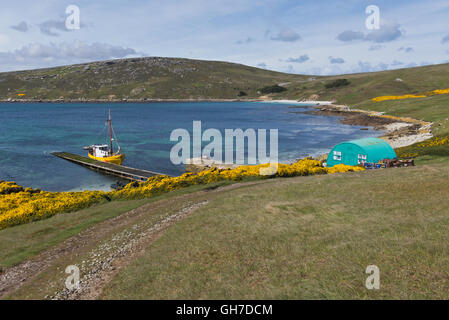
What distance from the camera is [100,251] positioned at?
63.9 ft

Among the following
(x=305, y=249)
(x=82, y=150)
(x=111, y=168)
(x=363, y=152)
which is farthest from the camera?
(x=82, y=150)

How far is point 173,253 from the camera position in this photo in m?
16.9

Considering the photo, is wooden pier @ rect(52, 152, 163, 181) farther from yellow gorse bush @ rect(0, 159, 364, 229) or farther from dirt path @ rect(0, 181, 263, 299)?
dirt path @ rect(0, 181, 263, 299)

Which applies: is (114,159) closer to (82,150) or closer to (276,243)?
(82,150)

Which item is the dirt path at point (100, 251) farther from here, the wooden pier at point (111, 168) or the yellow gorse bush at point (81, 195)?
the wooden pier at point (111, 168)

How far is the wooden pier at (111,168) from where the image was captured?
58688 millimetres

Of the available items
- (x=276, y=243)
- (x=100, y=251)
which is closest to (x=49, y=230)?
(x=100, y=251)

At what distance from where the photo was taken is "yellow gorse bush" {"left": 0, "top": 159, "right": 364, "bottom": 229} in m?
30.7

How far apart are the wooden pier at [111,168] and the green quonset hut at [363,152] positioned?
111ft

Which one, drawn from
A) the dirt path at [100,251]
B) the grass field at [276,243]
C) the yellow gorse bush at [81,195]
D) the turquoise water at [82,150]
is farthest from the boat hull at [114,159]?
the dirt path at [100,251]

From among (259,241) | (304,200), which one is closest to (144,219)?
(259,241)

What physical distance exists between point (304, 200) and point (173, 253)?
1153cm

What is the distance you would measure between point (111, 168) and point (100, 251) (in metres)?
47.4
